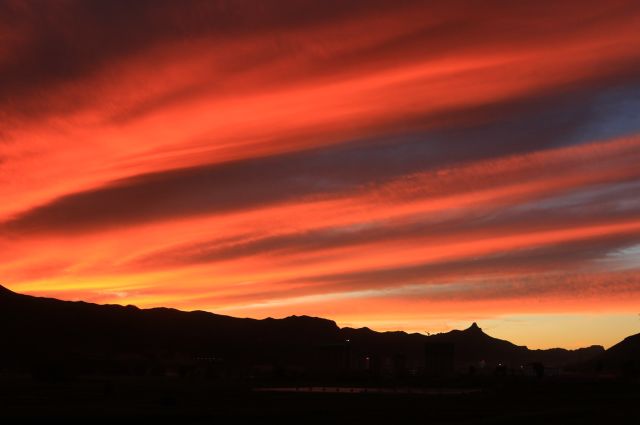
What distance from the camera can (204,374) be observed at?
15350 centimetres

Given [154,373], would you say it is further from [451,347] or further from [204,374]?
[451,347]

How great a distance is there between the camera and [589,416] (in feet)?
192

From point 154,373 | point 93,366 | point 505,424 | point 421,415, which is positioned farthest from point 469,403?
point 93,366

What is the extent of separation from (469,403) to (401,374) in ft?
271

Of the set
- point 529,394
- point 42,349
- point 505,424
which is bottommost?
point 505,424

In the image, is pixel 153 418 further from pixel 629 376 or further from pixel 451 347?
pixel 451 347

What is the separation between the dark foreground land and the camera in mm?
55156

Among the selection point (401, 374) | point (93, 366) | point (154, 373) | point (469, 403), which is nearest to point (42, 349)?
point (93, 366)

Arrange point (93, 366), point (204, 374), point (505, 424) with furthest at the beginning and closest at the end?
point (93, 366) < point (204, 374) < point (505, 424)

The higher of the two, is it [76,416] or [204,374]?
[204,374]

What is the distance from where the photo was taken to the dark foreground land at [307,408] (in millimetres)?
55156

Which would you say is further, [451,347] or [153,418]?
[451,347]

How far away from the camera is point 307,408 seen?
220ft

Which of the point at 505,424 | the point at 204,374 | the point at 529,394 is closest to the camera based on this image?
the point at 505,424
